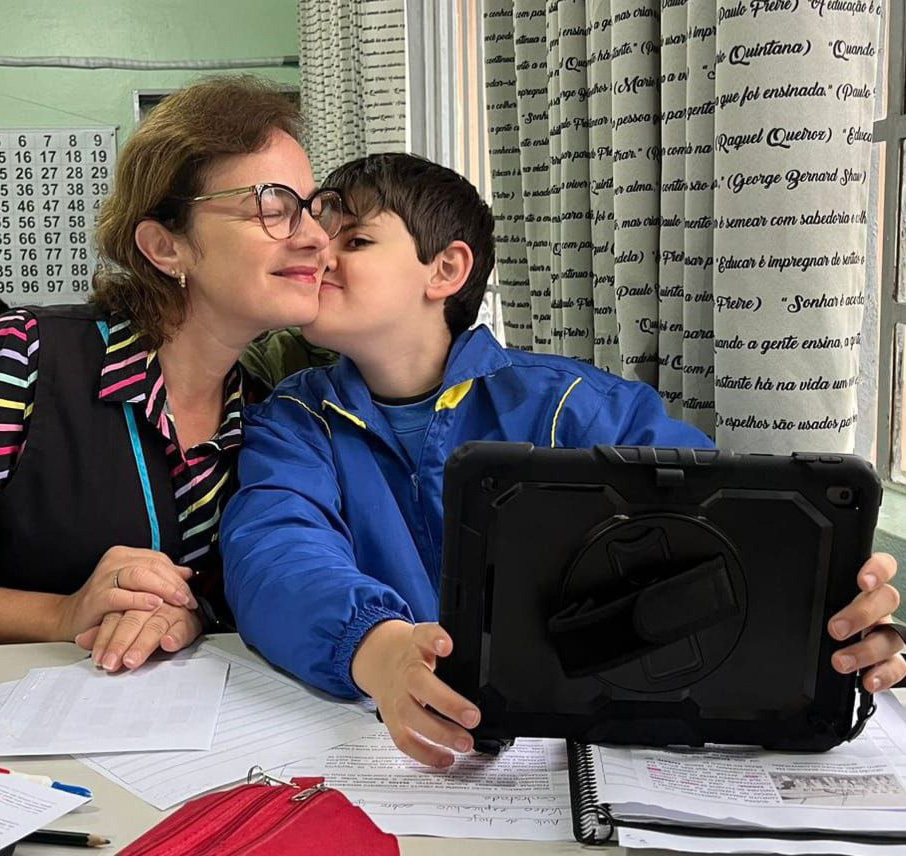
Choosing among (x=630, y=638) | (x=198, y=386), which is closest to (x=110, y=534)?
(x=198, y=386)

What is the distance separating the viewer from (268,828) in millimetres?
589

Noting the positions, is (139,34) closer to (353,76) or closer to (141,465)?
(353,76)

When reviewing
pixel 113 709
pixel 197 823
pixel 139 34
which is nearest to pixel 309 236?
pixel 113 709

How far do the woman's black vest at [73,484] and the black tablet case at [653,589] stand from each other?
0.67 m

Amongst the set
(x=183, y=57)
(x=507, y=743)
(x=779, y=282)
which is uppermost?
(x=183, y=57)

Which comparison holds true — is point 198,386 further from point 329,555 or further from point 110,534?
point 329,555

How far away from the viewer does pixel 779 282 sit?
109 centimetres

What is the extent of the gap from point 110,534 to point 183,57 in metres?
4.64

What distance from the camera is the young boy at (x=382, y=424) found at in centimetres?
98

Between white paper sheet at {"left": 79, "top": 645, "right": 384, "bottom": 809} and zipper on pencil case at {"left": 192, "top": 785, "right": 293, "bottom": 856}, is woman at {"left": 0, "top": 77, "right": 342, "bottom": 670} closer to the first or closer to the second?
white paper sheet at {"left": 79, "top": 645, "right": 384, "bottom": 809}

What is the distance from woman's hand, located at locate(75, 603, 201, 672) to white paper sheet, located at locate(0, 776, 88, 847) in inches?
10.3

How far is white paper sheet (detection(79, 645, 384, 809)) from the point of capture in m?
0.77

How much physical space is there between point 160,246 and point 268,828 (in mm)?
999

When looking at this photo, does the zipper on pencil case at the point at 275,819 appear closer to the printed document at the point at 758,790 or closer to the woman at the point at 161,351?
the printed document at the point at 758,790
